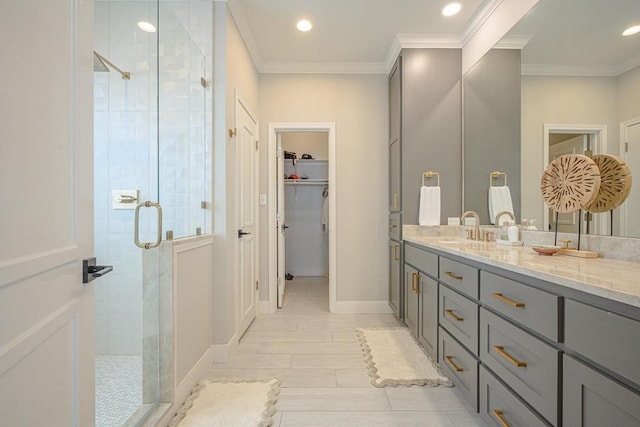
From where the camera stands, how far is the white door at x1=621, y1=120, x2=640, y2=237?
1.28 metres

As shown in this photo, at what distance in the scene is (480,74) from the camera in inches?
96.2

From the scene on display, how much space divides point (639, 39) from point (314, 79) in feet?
8.40

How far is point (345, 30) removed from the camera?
260cm

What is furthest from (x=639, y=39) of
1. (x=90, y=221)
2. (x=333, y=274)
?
(x=333, y=274)

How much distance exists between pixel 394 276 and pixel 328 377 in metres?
1.31

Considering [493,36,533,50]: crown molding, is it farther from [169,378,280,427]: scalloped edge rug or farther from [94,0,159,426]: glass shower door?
[169,378,280,427]: scalloped edge rug

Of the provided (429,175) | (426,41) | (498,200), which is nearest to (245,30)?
(426,41)

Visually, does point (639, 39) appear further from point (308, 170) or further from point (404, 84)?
point (308, 170)

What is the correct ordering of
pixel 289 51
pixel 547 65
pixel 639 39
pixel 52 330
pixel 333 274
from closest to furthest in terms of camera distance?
1. pixel 52 330
2. pixel 639 39
3. pixel 547 65
4. pixel 289 51
5. pixel 333 274

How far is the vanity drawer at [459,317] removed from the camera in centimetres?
147

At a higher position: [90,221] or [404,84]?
[404,84]

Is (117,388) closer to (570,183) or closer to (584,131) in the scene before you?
(570,183)

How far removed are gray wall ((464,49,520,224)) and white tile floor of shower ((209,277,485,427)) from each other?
139cm

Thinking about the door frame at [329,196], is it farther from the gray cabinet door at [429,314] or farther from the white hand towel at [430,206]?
the gray cabinet door at [429,314]
